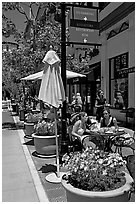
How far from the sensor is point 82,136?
6199 millimetres

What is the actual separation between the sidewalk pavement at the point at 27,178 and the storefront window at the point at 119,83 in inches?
323

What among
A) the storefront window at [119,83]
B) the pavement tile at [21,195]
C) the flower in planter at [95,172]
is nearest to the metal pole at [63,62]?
the pavement tile at [21,195]

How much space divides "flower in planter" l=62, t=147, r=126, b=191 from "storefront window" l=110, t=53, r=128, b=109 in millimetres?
11169

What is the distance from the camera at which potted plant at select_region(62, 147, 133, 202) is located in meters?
2.89

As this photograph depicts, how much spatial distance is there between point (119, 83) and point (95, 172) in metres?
13.2

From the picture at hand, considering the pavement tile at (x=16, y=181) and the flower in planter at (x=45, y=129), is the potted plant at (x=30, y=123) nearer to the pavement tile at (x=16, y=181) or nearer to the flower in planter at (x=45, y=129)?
the flower in planter at (x=45, y=129)

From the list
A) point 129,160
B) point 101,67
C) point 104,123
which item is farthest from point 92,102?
point 129,160

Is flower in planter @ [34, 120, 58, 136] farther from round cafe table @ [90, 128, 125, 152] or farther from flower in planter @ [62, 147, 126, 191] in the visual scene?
flower in planter @ [62, 147, 126, 191]

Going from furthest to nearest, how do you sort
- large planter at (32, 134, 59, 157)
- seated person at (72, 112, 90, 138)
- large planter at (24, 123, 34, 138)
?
large planter at (24, 123, 34, 138) → large planter at (32, 134, 59, 157) → seated person at (72, 112, 90, 138)

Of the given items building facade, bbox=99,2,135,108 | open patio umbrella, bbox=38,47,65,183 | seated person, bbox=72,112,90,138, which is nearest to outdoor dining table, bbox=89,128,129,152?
seated person, bbox=72,112,90,138

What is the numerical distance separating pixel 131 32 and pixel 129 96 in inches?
133

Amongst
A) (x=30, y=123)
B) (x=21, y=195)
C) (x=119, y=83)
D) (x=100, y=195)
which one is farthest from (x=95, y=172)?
(x=119, y=83)

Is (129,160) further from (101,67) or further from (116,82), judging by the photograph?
(101,67)

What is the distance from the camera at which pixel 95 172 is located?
3.02 metres
